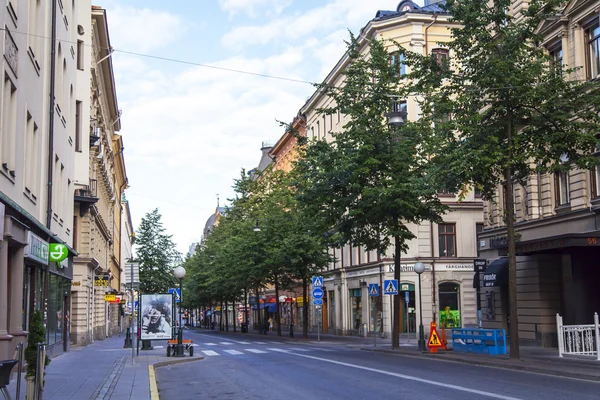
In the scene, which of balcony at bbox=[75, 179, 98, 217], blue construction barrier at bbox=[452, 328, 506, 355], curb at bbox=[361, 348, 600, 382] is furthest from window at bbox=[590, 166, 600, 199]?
balcony at bbox=[75, 179, 98, 217]

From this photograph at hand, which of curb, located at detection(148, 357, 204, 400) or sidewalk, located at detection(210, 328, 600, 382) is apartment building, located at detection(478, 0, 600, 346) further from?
curb, located at detection(148, 357, 204, 400)

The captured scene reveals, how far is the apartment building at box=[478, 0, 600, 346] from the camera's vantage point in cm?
2614

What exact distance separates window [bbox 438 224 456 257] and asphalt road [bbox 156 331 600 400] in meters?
27.0

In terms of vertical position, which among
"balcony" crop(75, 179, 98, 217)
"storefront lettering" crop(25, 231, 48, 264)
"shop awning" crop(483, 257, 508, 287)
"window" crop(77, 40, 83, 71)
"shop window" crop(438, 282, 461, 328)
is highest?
"window" crop(77, 40, 83, 71)

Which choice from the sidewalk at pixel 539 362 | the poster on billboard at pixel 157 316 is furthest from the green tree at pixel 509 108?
the poster on billboard at pixel 157 316

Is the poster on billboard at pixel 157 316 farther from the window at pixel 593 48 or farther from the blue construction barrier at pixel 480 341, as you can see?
the window at pixel 593 48

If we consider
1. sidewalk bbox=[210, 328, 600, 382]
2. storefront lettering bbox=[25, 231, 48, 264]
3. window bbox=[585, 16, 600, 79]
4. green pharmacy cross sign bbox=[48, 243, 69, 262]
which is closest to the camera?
sidewalk bbox=[210, 328, 600, 382]

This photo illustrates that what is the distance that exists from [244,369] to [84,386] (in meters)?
5.88

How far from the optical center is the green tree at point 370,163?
28.5 m

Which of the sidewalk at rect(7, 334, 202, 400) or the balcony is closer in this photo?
the sidewalk at rect(7, 334, 202, 400)

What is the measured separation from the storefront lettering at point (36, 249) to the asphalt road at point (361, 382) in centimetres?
469

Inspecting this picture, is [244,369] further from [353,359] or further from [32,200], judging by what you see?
[32,200]

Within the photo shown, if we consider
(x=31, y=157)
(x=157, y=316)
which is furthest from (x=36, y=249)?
(x=157, y=316)

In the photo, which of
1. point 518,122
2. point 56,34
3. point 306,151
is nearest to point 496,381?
point 518,122
